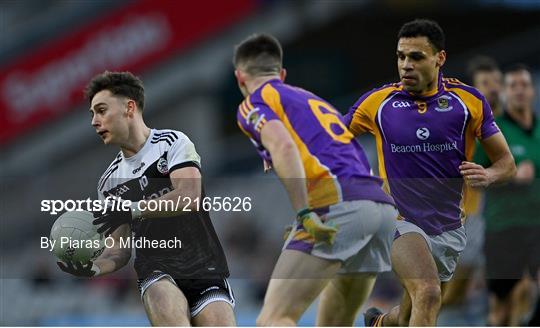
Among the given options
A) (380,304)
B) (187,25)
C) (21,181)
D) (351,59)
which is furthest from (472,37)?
(380,304)

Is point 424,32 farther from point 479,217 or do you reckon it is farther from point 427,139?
point 479,217

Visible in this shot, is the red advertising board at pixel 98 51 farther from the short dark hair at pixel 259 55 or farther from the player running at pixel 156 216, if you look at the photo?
the short dark hair at pixel 259 55

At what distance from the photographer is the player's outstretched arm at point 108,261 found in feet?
27.3

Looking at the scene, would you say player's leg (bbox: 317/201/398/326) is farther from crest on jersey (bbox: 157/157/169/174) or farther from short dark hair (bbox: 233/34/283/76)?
crest on jersey (bbox: 157/157/169/174)

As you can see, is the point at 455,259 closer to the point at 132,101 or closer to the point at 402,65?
the point at 402,65

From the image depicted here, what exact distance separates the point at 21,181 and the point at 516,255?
10043 mm

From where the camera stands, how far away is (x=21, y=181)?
1886 centimetres

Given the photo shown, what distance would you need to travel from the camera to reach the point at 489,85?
35.0 ft

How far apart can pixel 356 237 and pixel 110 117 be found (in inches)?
72.5

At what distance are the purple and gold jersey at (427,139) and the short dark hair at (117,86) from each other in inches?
58.1

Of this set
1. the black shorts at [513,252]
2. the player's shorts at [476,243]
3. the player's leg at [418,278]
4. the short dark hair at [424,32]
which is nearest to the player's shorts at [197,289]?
the player's leg at [418,278]

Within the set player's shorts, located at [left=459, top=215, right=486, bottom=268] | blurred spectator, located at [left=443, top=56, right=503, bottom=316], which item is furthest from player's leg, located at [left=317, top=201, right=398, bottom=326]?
player's shorts, located at [left=459, top=215, right=486, bottom=268]

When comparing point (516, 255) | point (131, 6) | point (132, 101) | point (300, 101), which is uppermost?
point (131, 6)

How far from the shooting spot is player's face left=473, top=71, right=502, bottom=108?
34.9 feet
